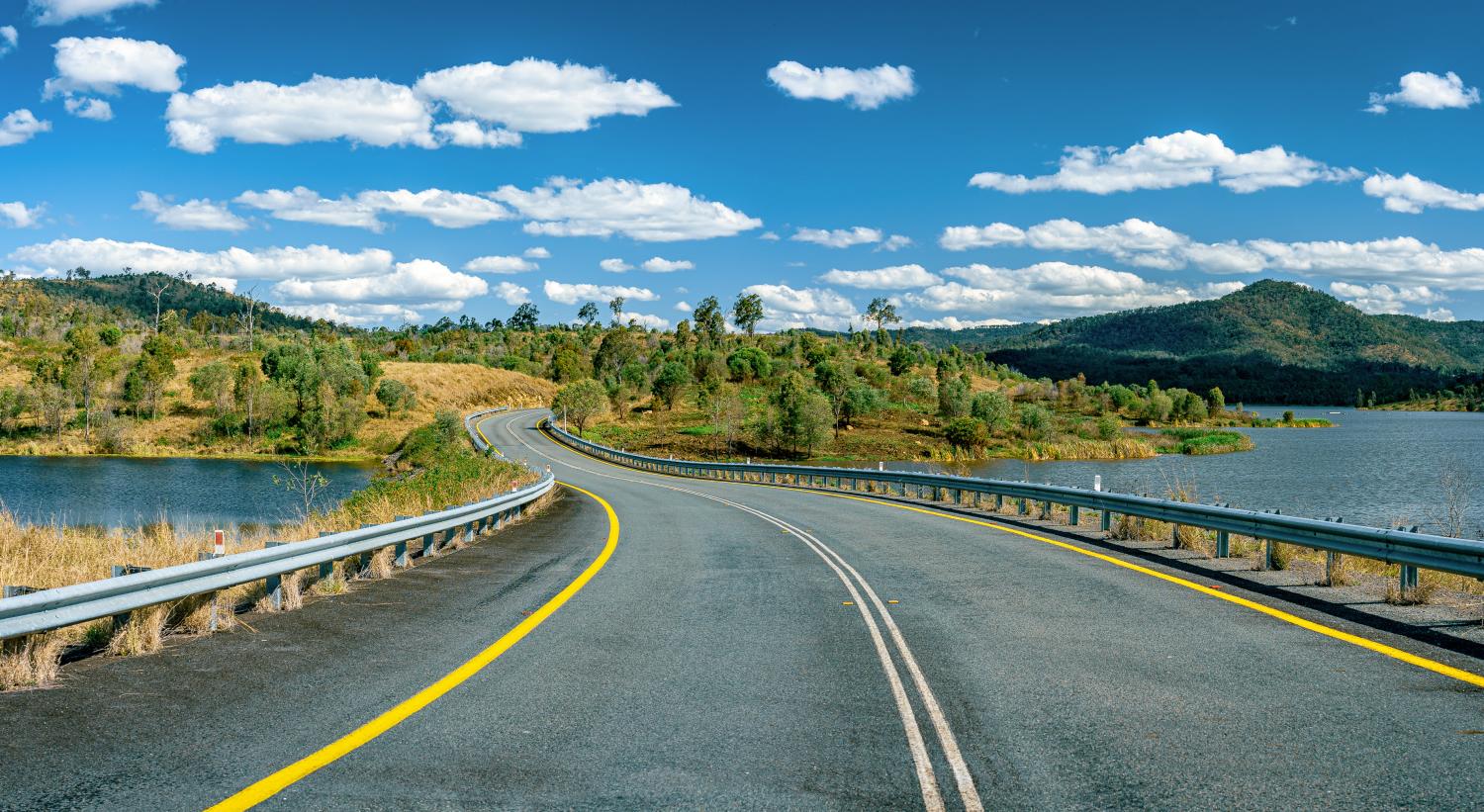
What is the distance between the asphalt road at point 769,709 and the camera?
4551 mm

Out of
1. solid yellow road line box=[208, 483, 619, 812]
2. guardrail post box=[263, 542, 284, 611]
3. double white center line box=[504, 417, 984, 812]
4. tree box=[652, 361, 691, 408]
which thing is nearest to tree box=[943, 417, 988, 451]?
tree box=[652, 361, 691, 408]

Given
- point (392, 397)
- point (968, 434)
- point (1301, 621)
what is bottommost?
point (968, 434)

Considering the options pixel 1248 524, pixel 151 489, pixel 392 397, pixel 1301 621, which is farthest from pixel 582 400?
pixel 1301 621

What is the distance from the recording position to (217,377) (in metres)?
96.9

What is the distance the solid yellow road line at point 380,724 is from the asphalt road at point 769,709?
0.04m

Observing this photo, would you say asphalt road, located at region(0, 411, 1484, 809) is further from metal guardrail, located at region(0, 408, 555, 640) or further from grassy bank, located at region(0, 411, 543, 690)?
metal guardrail, located at region(0, 408, 555, 640)

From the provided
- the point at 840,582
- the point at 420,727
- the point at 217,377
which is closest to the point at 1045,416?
the point at 217,377

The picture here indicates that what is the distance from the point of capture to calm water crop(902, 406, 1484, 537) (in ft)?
126

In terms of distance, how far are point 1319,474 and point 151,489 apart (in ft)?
233

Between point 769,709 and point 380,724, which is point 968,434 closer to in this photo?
point 769,709

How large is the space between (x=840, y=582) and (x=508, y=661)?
17.2 feet

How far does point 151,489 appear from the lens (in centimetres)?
5641

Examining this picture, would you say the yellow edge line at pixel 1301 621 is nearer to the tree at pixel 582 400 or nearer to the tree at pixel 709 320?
the tree at pixel 582 400

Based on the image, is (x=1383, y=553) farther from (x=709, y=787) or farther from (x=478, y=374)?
(x=478, y=374)
